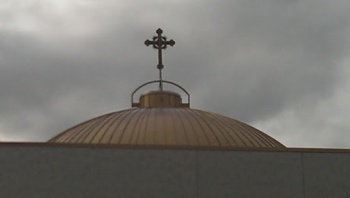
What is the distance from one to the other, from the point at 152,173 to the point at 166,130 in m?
3.22

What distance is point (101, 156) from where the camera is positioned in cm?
1565

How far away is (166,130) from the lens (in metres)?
18.8

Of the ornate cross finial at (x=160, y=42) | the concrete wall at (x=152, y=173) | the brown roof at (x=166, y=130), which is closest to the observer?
the concrete wall at (x=152, y=173)

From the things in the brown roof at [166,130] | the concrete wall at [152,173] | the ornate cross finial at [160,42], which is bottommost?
the concrete wall at [152,173]

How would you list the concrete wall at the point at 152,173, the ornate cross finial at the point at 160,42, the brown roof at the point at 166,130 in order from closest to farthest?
the concrete wall at the point at 152,173 < the brown roof at the point at 166,130 < the ornate cross finial at the point at 160,42

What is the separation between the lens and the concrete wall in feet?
50.6

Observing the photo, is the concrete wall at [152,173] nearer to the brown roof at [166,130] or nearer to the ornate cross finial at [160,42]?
the brown roof at [166,130]

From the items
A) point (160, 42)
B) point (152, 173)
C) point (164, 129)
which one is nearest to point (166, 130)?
point (164, 129)

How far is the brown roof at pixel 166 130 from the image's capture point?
60.6 feet

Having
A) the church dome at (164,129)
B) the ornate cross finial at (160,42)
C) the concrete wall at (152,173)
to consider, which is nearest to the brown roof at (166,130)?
the church dome at (164,129)

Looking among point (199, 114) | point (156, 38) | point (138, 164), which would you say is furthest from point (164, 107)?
point (138, 164)

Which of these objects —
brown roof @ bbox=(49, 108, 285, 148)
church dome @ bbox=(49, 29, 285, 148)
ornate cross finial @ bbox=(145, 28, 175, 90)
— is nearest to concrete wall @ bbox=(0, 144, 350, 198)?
church dome @ bbox=(49, 29, 285, 148)

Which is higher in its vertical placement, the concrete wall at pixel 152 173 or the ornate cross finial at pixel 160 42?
the ornate cross finial at pixel 160 42

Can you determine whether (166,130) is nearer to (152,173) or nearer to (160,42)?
(152,173)
